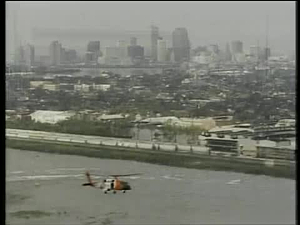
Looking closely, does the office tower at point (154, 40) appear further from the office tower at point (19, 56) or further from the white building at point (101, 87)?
the office tower at point (19, 56)

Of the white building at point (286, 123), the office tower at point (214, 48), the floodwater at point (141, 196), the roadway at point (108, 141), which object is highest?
the office tower at point (214, 48)

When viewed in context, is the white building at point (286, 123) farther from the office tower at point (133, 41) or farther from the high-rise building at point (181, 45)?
the office tower at point (133, 41)

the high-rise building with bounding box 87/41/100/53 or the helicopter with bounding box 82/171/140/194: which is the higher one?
the high-rise building with bounding box 87/41/100/53

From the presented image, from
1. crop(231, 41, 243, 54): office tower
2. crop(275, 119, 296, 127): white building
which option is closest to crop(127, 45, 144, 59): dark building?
crop(231, 41, 243, 54): office tower

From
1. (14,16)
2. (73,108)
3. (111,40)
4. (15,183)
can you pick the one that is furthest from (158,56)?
(15,183)

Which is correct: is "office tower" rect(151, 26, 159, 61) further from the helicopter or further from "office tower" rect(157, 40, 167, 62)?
the helicopter

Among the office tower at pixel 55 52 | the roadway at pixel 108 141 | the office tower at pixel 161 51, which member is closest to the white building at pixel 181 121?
the roadway at pixel 108 141

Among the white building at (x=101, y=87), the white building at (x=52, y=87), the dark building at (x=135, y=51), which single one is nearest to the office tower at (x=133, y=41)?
the dark building at (x=135, y=51)

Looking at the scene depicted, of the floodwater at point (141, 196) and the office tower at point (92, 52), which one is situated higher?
the office tower at point (92, 52)
